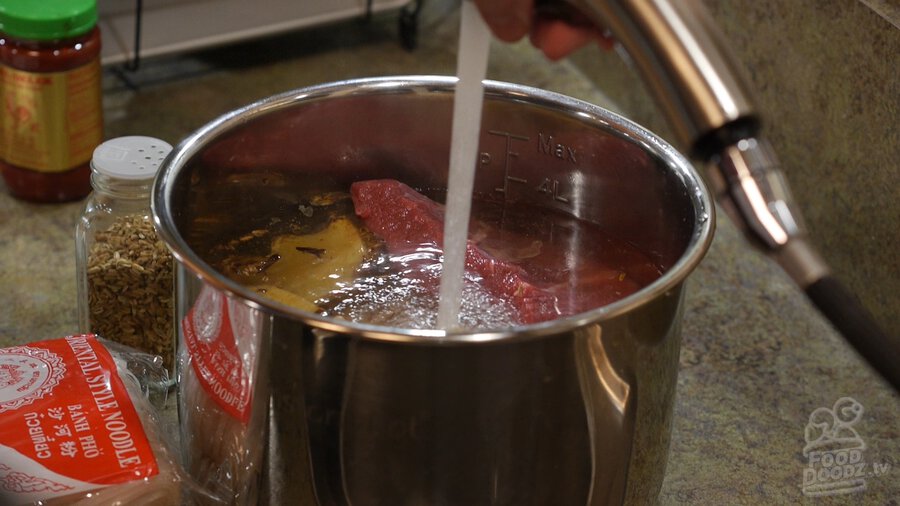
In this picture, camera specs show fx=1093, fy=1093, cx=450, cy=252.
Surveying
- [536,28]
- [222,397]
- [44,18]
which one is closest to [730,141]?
[536,28]

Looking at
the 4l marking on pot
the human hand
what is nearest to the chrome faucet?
the human hand

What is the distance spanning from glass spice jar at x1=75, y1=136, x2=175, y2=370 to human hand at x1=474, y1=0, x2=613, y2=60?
0.37m

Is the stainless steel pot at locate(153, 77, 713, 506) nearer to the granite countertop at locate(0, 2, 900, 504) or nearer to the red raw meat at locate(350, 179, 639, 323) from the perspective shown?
the red raw meat at locate(350, 179, 639, 323)

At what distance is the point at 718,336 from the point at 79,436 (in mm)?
567

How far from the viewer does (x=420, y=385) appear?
550 mm

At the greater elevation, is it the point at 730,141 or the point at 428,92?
the point at 730,141

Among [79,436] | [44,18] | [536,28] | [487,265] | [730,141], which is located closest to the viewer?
[730,141]

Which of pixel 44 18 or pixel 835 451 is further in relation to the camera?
pixel 44 18

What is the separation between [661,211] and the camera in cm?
77

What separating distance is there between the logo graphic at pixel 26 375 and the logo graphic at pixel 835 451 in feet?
1.81

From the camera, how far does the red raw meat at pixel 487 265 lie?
776 millimetres
